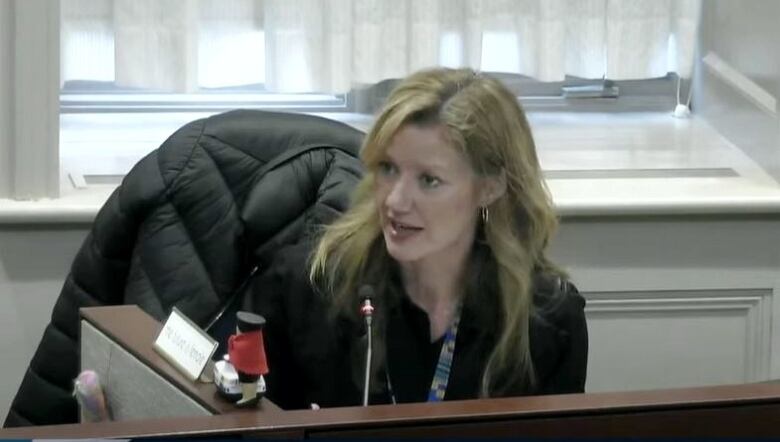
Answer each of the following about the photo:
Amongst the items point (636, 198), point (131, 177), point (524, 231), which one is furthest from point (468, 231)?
point (636, 198)

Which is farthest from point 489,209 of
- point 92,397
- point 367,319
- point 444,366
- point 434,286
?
point 92,397

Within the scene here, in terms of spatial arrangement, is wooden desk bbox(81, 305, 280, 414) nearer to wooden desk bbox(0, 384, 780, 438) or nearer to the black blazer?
wooden desk bbox(0, 384, 780, 438)

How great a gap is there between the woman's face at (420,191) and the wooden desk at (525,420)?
0.97m

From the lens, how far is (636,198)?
102 inches

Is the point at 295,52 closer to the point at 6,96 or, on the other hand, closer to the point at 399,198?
the point at 6,96

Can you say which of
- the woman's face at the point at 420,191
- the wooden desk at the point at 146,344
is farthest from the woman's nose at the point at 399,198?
the wooden desk at the point at 146,344

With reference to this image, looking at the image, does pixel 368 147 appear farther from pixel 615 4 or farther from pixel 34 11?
pixel 615 4

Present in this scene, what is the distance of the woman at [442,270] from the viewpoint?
187 cm

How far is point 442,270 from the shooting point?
6.35ft

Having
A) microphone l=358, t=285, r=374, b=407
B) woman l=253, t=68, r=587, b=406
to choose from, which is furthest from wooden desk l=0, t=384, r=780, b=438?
woman l=253, t=68, r=587, b=406

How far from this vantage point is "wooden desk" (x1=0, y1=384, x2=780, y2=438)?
2.73 feet

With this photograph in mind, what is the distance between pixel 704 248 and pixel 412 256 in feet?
3.16

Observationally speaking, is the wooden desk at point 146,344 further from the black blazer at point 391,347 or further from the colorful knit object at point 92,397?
the black blazer at point 391,347

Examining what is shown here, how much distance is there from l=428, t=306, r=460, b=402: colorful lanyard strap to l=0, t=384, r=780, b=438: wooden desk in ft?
3.15
